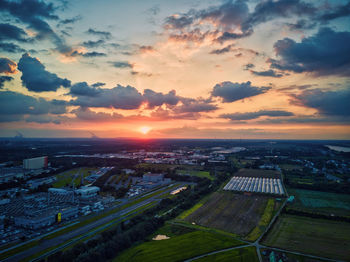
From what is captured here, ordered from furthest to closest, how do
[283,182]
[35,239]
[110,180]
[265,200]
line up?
[110,180] → [283,182] → [265,200] → [35,239]

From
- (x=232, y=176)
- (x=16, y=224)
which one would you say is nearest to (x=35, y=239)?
(x=16, y=224)

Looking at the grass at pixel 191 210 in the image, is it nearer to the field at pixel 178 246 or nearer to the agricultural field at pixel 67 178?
the field at pixel 178 246

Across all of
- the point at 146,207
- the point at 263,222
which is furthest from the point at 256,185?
the point at 146,207

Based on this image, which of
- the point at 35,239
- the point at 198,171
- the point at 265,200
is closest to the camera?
the point at 35,239

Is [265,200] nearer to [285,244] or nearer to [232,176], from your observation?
[285,244]

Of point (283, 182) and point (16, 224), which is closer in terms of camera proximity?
point (16, 224)

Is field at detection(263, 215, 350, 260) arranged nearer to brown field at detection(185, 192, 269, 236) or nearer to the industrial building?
brown field at detection(185, 192, 269, 236)

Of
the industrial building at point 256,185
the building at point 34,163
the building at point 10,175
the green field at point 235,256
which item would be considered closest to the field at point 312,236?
the green field at point 235,256

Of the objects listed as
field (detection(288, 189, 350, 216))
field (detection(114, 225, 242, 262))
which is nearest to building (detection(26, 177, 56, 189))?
field (detection(114, 225, 242, 262))
